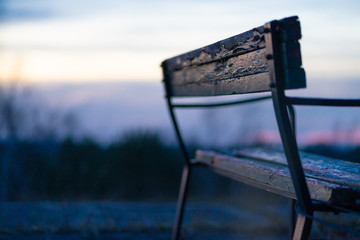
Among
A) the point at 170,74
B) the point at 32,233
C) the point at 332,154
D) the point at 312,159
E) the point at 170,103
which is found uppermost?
the point at 170,74

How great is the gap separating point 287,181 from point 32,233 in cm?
183

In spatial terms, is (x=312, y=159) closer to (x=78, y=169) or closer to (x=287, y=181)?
(x=287, y=181)

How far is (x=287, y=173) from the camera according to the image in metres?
1.62

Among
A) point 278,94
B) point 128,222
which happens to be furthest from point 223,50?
point 128,222

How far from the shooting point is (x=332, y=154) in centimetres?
569

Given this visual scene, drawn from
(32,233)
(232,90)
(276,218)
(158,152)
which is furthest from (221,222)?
(158,152)

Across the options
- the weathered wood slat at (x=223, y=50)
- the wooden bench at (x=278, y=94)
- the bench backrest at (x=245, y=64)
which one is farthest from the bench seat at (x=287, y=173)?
the weathered wood slat at (x=223, y=50)

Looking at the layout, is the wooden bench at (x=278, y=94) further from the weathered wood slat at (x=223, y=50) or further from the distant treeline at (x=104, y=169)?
the distant treeline at (x=104, y=169)

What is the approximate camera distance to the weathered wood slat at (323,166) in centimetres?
150

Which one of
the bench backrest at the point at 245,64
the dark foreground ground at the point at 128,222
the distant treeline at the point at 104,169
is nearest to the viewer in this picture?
the bench backrest at the point at 245,64

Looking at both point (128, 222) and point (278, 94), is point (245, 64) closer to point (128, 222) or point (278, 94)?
point (278, 94)

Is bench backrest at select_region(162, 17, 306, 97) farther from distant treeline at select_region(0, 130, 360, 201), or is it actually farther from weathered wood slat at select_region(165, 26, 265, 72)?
distant treeline at select_region(0, 130, 360, 201)

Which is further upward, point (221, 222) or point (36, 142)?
point (36, 142)

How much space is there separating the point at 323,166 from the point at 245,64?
59cm
